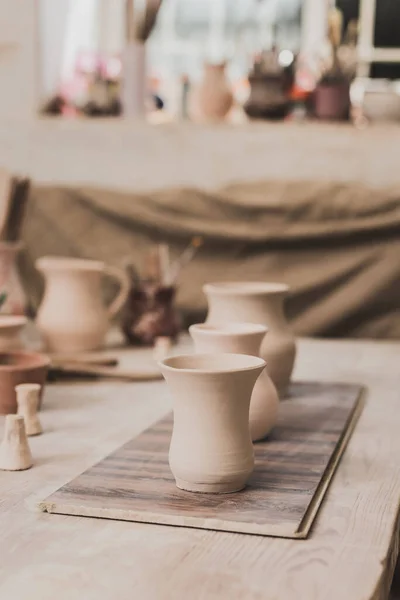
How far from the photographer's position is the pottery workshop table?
2.13ft

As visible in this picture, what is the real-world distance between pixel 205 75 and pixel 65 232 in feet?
2.05

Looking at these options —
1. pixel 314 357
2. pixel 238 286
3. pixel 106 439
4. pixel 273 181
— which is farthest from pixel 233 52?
pixel 106 439

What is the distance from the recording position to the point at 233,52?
5191 mm

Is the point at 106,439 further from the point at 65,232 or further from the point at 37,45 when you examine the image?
the point at 37,45

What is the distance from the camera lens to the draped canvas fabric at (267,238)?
7.30ft

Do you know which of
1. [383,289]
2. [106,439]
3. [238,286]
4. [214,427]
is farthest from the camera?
[383,289]

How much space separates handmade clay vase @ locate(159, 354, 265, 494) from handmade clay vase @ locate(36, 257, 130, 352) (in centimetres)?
83

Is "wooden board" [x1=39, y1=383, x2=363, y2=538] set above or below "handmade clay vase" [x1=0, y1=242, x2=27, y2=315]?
below

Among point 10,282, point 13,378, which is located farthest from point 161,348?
point 13,378

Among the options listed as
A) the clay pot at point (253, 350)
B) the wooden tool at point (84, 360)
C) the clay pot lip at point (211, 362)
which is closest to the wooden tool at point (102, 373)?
the wooden tool at point (84, 360)

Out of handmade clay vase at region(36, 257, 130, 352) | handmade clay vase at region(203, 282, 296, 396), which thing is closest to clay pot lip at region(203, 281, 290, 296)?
handmade clay vase at region(203, 282, 296, 396)

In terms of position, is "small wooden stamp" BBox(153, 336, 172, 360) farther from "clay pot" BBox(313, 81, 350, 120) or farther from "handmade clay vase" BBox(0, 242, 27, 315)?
"clay pot" BBox(313, 81, 350, 120)

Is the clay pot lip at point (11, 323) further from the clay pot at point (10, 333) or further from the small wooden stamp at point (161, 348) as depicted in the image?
the small wooden stamp at point (161, 348)

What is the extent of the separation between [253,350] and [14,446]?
0.28 metres
